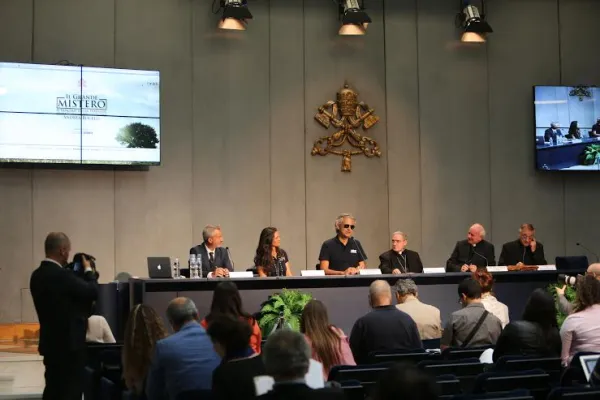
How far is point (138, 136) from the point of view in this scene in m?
10.9

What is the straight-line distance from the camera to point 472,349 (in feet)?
18.2

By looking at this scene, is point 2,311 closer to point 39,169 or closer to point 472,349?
point 39,169

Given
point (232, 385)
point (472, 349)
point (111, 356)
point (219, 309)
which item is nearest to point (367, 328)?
point (472, 349)

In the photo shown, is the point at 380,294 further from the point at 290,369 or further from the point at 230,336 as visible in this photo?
the point at 290,369

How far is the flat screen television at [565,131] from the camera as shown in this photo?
12.3 m

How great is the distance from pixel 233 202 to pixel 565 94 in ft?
16.0

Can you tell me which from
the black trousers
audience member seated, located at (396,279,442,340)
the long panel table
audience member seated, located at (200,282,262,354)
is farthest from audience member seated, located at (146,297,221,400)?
the long panel table

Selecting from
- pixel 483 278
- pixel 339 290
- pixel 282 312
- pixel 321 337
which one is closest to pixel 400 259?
pixel 339 290

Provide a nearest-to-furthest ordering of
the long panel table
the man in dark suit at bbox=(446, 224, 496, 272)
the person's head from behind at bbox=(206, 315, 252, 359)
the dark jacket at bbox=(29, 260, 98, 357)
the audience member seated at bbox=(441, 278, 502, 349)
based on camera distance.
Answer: the person's head from behind at bbox=(206, 315, 252, 359), the dark jacket at bbox=(29, 260, 98, 357), the audience member seated at bbox=(441, 278, 502, 349), the long panel table, the man in dark suit at bbox=(446, 224, 496, 272)

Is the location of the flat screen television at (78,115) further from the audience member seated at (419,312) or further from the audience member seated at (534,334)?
the audience member seated at (534,334)

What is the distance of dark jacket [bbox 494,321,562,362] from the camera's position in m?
5.19

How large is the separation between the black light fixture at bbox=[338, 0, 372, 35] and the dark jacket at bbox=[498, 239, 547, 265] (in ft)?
11.2

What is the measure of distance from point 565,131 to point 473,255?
128 inches

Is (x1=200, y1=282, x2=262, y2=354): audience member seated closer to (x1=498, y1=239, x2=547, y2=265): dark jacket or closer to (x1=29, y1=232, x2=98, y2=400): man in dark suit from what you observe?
(x1=29, y1=232, x2=98, y2=400): man in dark suit
